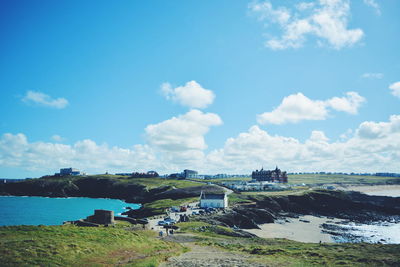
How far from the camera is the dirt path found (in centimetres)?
2945

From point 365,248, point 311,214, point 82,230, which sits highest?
point 82,230

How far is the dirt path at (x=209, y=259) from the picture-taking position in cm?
2945


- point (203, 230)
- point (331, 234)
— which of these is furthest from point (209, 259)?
point (331, 234)

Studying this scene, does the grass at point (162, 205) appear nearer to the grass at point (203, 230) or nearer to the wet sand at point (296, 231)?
the grass at point (203, 230)

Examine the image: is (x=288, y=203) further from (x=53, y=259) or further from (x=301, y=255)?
(x=53, y=259)

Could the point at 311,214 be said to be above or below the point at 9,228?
below

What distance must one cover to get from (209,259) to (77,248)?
14586 millimetres

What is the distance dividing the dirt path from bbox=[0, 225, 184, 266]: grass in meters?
1.78

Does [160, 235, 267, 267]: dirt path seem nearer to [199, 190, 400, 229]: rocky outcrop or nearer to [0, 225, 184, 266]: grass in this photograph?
[0, 225, 184, 266]: grass

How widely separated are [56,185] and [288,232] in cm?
17495

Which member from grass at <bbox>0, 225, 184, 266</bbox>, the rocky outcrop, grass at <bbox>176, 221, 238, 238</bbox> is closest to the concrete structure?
grass at <bbox>0, 225, 184, 266</bbox>

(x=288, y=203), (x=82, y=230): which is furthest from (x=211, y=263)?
(x=288, y=203)

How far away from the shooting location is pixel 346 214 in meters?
110

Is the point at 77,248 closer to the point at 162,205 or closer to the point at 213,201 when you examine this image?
the point at 213,201
